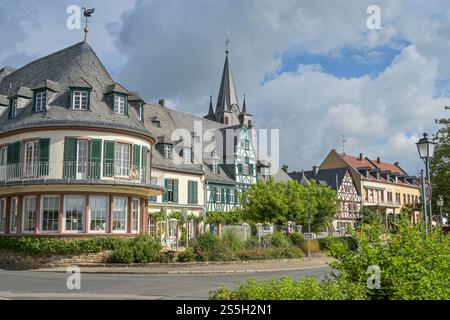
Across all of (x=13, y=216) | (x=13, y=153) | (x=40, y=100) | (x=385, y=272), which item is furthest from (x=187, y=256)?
(x=385, y=272)

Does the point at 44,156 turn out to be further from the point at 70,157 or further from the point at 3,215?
the point at 3,215

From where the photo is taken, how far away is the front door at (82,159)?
83.6 ft

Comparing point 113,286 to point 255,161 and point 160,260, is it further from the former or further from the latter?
point 255,161

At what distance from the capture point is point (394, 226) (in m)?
9.86

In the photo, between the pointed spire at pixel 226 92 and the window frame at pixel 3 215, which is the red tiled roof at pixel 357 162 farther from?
the window frame at pixel 3 215

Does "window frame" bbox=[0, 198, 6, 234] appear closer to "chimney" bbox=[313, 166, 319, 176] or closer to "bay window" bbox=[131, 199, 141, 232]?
"bay window" bbox=[131, 199, 141, 232]

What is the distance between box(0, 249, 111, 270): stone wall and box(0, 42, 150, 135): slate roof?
6.59 metres

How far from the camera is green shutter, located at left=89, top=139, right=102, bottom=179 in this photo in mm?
25609

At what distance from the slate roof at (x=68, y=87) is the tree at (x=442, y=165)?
15682 millimetres

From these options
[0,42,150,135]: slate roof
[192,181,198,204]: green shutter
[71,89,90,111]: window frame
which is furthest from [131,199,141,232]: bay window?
[192,181,198,204]: green shutter

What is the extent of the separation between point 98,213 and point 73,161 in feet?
9.61

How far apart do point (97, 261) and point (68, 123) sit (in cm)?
709

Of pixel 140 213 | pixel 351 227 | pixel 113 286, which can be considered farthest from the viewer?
pixel 140 213

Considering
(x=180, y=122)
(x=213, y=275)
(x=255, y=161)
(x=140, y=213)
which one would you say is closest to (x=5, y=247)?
(x=140, y=213)
